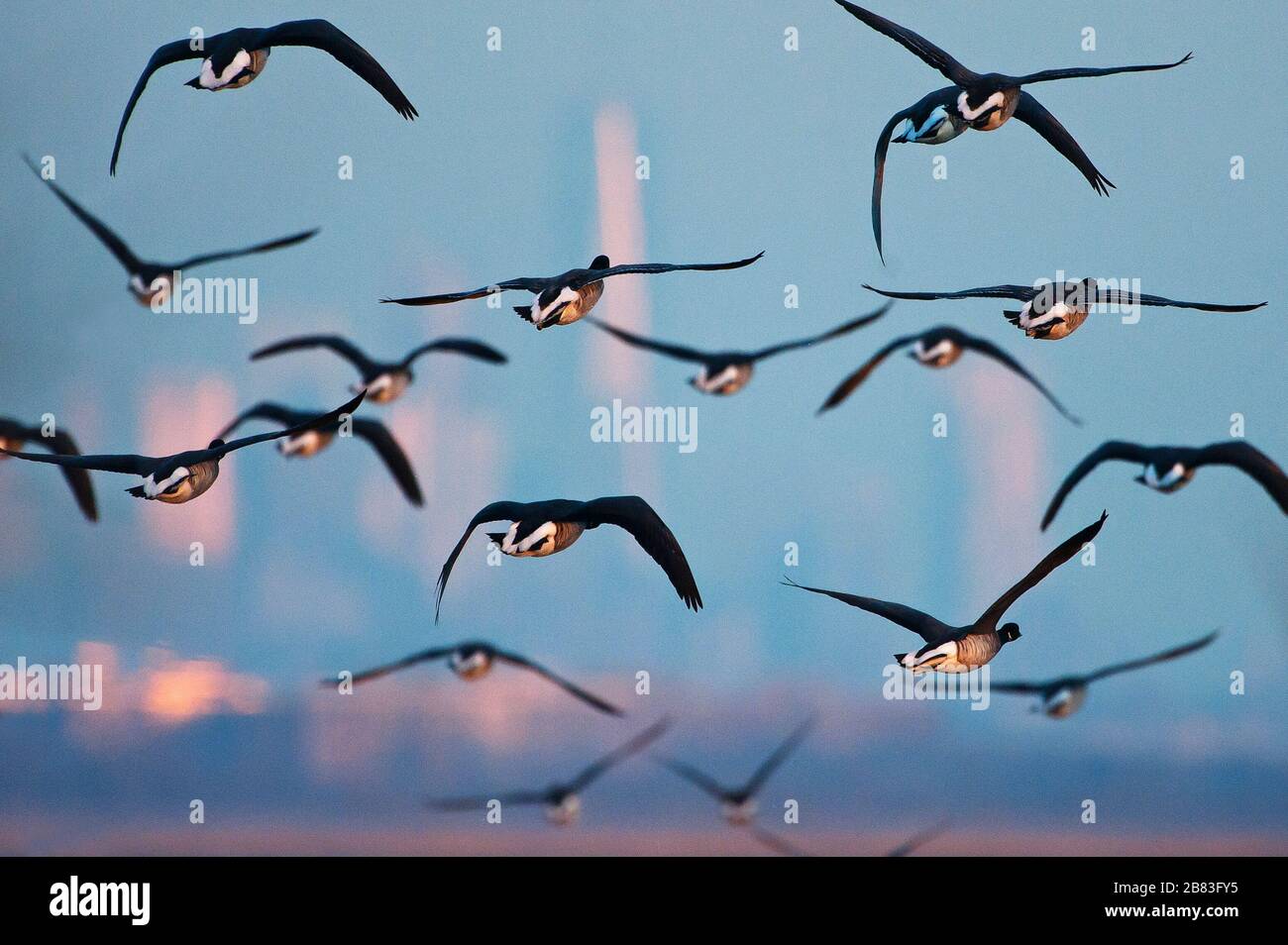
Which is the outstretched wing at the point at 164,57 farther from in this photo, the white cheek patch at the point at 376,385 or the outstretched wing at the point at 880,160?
the outstretched wing at the point at 880,160

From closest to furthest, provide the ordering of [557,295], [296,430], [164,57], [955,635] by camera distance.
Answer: [296,430] → [557,295] → [955,635] → [164,57]

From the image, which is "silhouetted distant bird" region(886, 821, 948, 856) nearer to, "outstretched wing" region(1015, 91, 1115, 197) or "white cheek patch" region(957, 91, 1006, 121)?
"outstretched wing" region(1015, 91, 1115, 197)

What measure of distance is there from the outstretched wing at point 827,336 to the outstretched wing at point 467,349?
129cm

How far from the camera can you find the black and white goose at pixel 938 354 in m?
6.81

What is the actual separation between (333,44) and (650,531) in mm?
2674

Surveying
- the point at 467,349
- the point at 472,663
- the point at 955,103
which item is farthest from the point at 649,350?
the point at 955,103

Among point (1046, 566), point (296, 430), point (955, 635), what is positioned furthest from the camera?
point (955, 635)

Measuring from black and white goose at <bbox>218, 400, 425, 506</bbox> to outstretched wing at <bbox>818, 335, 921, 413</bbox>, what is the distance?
210 centimetres

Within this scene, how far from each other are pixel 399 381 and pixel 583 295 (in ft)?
5.41

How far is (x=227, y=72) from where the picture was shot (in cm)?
607

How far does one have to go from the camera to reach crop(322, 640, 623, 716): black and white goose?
6.71 meters

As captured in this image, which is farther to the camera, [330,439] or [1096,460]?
[330,439]

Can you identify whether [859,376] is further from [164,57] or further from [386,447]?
[164,57]
